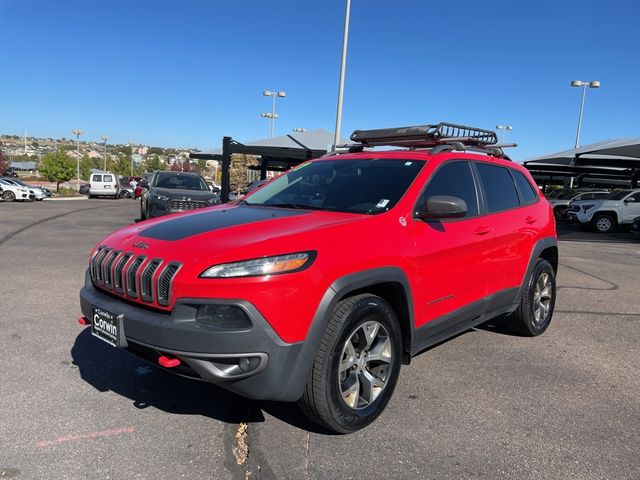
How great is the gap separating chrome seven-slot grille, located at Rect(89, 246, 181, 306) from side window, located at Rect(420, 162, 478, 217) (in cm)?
182

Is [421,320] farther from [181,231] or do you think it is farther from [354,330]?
[181,231]

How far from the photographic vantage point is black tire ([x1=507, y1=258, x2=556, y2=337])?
4789 millimetres

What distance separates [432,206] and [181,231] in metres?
1.60

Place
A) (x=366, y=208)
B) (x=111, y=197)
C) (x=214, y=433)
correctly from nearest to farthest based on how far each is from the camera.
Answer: (x=214, y=433)
(x=366, y=208)
(x=111, y=197)

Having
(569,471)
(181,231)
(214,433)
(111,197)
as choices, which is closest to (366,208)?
(181,231)

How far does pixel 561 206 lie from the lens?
24891 millimetres

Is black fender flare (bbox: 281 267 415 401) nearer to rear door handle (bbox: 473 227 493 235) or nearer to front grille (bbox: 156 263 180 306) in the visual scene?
front grille (bbox: 156 263 180 306)

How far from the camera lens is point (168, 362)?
8.52ft

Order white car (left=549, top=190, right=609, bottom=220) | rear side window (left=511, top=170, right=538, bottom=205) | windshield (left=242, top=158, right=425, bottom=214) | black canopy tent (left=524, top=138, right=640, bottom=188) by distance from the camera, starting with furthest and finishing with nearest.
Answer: white car (left=549, top=190, right=609, bottom=220) < black canopy tent (left=524, top=138, right=640, bottom=188) < rear side window (left=511, top=170, right=538, bottom=205) < windshield (left=242, top=158, right=425, bottom=214)

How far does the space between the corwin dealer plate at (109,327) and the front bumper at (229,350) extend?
0.15m

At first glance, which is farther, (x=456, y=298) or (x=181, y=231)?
(x=456, y=298)

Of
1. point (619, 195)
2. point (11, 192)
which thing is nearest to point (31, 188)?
point (11, 192)

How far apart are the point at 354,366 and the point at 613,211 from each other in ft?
66.7

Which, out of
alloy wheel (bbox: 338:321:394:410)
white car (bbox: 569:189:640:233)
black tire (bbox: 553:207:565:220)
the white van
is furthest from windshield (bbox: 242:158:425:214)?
the white van
